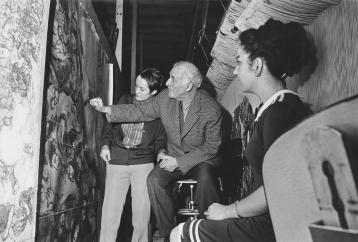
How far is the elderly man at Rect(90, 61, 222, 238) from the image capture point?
3.03 m

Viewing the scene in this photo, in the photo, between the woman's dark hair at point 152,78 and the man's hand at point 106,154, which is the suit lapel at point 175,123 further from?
the man's hand at point 106,154

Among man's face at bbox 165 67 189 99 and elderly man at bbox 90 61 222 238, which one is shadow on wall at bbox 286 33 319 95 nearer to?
elderly man at bbox 90 61 222 238

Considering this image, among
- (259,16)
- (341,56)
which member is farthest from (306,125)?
(259,16)

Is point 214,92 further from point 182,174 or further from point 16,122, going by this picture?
point 16,122

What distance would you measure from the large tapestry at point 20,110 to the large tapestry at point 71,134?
0.26 metres

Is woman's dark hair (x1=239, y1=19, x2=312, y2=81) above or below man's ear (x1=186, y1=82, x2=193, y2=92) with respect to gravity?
below

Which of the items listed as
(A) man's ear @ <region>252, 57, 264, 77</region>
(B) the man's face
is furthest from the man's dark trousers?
(A) man's ear @ <region>252, 57, 264, 77</region>

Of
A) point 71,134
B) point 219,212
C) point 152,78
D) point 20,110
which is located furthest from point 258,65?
point 152,78

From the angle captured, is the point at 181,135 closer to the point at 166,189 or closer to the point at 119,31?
the point at 166,189

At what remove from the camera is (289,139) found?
48cm

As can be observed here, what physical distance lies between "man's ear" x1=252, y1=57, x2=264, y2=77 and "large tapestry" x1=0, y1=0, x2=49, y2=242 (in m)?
1.08

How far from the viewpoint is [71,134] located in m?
2.52

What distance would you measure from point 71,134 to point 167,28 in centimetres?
585

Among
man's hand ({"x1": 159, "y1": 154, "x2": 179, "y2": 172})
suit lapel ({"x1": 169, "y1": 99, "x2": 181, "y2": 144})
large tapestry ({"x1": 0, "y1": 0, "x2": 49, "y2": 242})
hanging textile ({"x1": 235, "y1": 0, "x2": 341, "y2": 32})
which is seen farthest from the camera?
suit lapel ({"x1": 169, "y1": 99, "x2": 181, "y2": 144})
